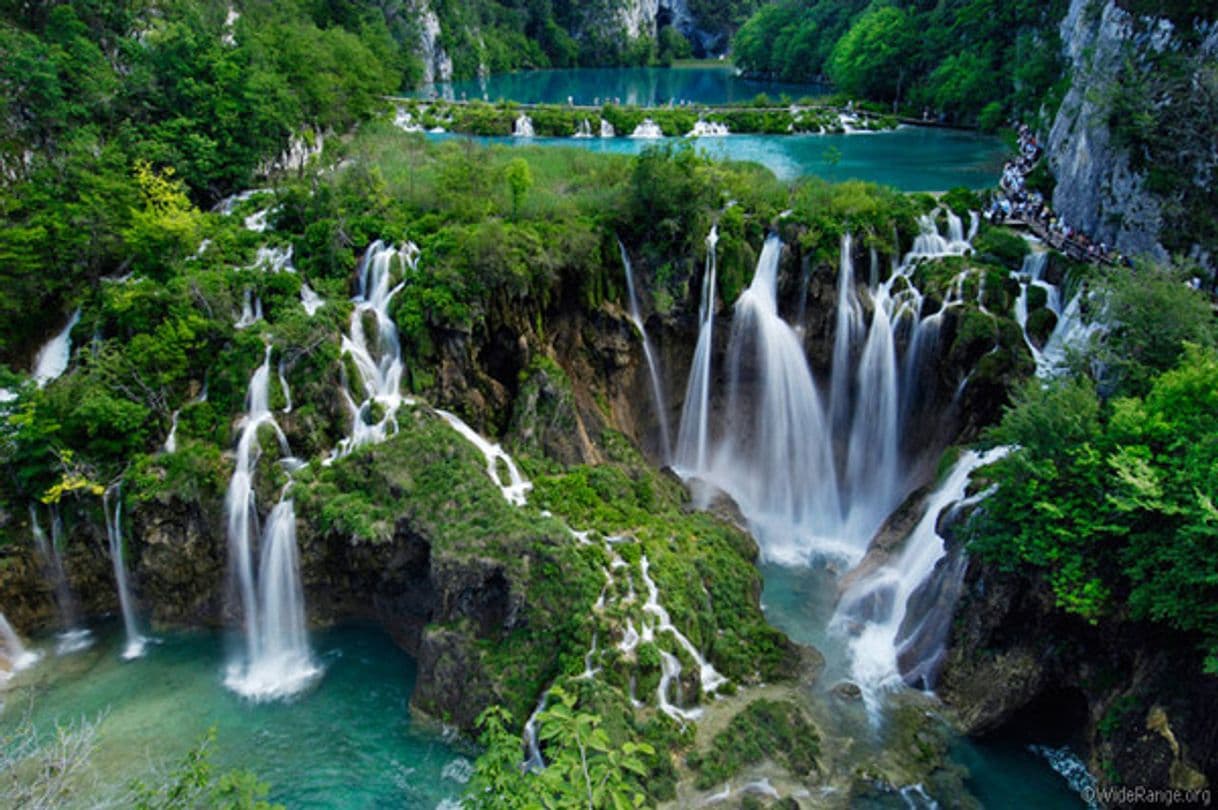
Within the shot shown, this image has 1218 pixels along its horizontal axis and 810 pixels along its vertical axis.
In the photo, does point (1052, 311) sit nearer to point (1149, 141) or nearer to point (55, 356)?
point (1149, 141)

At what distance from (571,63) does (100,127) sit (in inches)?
4060

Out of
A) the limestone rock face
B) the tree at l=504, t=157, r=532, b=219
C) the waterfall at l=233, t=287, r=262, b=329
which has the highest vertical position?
the limestone rock face

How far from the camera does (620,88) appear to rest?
9656 centimetres

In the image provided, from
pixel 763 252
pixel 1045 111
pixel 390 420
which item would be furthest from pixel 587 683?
pixel 1045 111

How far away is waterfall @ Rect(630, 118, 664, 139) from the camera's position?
5997cm

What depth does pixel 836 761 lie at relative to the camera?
1541cm

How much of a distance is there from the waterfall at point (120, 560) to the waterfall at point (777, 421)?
17.1 meters

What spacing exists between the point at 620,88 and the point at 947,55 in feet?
142

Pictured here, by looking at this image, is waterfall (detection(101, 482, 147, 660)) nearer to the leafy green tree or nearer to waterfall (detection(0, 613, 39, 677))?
waterfall (detection(0, 613, 39, 677))

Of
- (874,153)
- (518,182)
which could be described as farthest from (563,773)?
(874,153)

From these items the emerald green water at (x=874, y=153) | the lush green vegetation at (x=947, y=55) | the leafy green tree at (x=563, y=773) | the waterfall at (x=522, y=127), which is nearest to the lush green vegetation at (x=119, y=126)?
the emerald green water at (x=874, y=153)

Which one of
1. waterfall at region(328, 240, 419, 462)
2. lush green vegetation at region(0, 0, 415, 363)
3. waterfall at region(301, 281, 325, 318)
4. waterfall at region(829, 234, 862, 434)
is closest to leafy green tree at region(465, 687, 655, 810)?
waterfall at region(328, 240, 419, 462)

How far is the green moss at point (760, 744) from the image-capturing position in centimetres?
1495

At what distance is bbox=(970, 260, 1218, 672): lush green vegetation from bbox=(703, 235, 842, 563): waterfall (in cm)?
815
